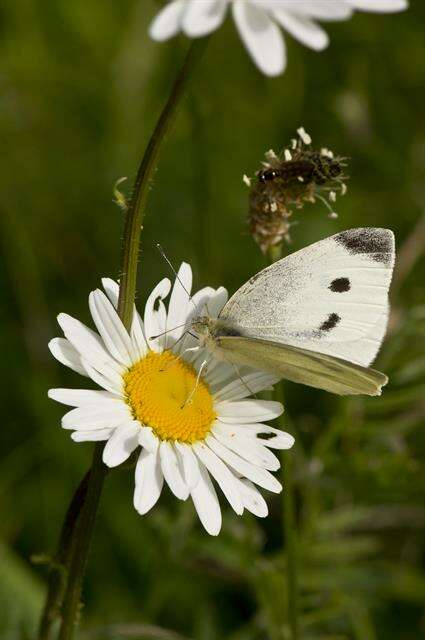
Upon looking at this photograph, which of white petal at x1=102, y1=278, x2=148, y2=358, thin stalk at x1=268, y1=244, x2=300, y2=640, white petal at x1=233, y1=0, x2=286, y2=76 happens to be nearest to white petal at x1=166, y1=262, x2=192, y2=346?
white petal at x1=102, y1=278, x2=148, y2=358

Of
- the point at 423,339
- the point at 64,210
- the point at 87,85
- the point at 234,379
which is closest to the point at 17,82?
the point at 87,85

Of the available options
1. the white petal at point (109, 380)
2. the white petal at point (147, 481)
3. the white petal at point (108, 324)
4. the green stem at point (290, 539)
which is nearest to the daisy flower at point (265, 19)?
the white petal at point (108, 324)

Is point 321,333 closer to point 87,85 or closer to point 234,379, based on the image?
point 234,379

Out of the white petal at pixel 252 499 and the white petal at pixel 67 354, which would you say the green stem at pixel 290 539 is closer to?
the white petal at pixel 252 499

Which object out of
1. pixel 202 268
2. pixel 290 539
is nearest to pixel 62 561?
pixel 290 539

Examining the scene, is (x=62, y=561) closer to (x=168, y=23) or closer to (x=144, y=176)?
(x=144, y=176)

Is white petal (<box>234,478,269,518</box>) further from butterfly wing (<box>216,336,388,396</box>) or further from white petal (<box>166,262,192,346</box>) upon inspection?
white petal (<box>166,262,192,346</box>)

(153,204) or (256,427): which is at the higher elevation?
(153,204)
